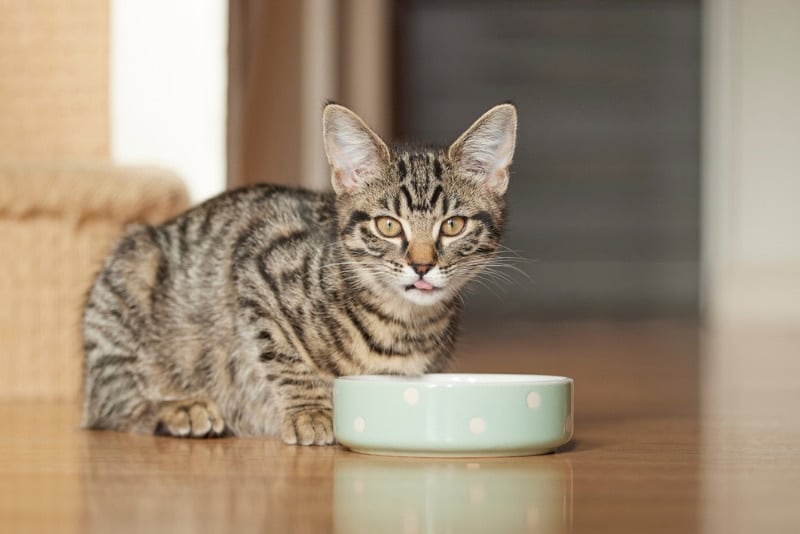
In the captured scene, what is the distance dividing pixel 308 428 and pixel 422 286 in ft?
0.89

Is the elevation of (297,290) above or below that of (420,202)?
below

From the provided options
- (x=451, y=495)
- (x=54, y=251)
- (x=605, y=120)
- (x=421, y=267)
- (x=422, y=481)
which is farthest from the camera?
(x=605, y=120)

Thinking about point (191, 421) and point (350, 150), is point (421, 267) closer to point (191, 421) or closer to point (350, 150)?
point (350, 150)

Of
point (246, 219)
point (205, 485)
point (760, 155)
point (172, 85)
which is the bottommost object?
point (205, 485)

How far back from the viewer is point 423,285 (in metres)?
1.75

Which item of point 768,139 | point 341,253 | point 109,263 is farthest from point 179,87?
point 768,139

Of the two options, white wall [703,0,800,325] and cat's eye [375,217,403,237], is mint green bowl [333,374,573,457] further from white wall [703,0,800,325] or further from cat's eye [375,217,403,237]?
white wall [703,0,800,325]

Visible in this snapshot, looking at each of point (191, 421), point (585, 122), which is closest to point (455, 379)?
point (191, 421)

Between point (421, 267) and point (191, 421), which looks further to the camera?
point (191, 421)

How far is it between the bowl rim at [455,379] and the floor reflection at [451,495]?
0.10 m

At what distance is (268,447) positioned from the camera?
1.80 m

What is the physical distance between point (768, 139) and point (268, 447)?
571cm

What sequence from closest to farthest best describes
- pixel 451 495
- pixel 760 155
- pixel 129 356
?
pixel 451 495 → pixel 129 356 → pixel 760 155

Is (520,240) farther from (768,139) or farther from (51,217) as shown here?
(51,217)
